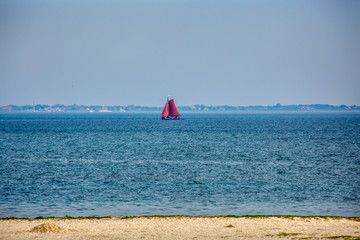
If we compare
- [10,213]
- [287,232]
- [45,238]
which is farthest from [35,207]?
[287,232]

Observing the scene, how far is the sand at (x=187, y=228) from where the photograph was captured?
58.6ft

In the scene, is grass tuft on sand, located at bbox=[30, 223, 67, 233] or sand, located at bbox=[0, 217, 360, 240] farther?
grass tuft on sand, located at bbox=[30, 223, 67, 233]

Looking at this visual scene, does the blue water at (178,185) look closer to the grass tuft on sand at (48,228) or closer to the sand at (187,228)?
the sand at (187,228)

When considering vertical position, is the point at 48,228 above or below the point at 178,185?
above

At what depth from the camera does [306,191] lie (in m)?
31.5

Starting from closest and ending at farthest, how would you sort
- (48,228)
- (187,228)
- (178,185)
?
(48,228)
(187,228)
(178,185)

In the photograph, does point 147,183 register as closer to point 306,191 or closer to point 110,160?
point 306,191

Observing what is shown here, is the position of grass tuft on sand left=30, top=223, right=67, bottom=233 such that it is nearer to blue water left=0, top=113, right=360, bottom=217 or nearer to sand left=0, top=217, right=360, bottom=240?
sand left=0, top=217, right=360, bottom=240

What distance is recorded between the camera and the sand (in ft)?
58.6

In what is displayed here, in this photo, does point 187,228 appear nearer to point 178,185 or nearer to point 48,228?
point 48,228

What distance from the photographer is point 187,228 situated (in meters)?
19.4

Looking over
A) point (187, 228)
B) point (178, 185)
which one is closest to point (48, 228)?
point (187, 228)

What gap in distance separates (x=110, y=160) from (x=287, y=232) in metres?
35.8

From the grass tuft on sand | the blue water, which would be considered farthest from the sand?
the blue water
